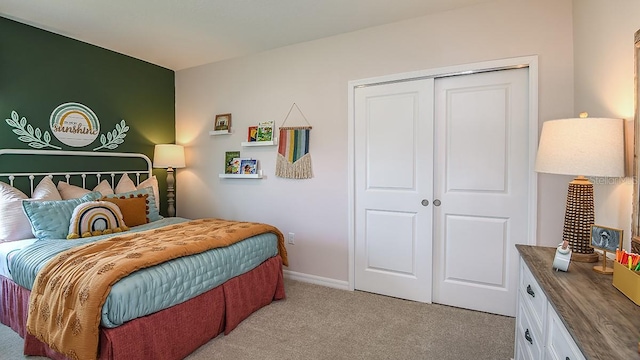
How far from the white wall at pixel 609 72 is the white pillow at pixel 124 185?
3.96 metres

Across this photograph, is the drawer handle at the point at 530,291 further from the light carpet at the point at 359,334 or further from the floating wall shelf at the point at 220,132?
the floating wall shelf at the point at 220,132

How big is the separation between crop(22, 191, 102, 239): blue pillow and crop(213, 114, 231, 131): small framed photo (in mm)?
1690

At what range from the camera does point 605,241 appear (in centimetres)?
132

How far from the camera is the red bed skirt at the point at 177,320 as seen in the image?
1.60 m

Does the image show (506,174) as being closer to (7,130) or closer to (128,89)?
(128,89)

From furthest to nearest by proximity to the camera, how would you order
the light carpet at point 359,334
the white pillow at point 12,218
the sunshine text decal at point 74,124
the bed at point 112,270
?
the sunshine text decal at point 74,124 < the white pillow at point 12,218 < the light carpet at point 359,334 < the bed at point 112,270

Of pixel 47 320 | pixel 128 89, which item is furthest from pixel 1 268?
pixel 128 89

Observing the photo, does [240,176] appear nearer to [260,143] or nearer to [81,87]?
[260,143]

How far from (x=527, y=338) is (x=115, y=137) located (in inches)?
158

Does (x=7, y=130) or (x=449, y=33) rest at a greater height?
(x=449, y=33)

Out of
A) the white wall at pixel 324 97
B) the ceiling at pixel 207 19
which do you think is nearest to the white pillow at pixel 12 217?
the ceiling at pixel 207 19

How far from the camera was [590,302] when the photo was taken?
1.01m

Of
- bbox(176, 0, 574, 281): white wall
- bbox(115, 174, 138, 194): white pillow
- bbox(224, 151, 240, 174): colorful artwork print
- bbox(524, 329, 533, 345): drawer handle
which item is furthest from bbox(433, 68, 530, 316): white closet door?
bbox(115, 174, 138, 194): white pillow

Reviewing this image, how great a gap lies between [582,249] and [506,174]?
1.04m
